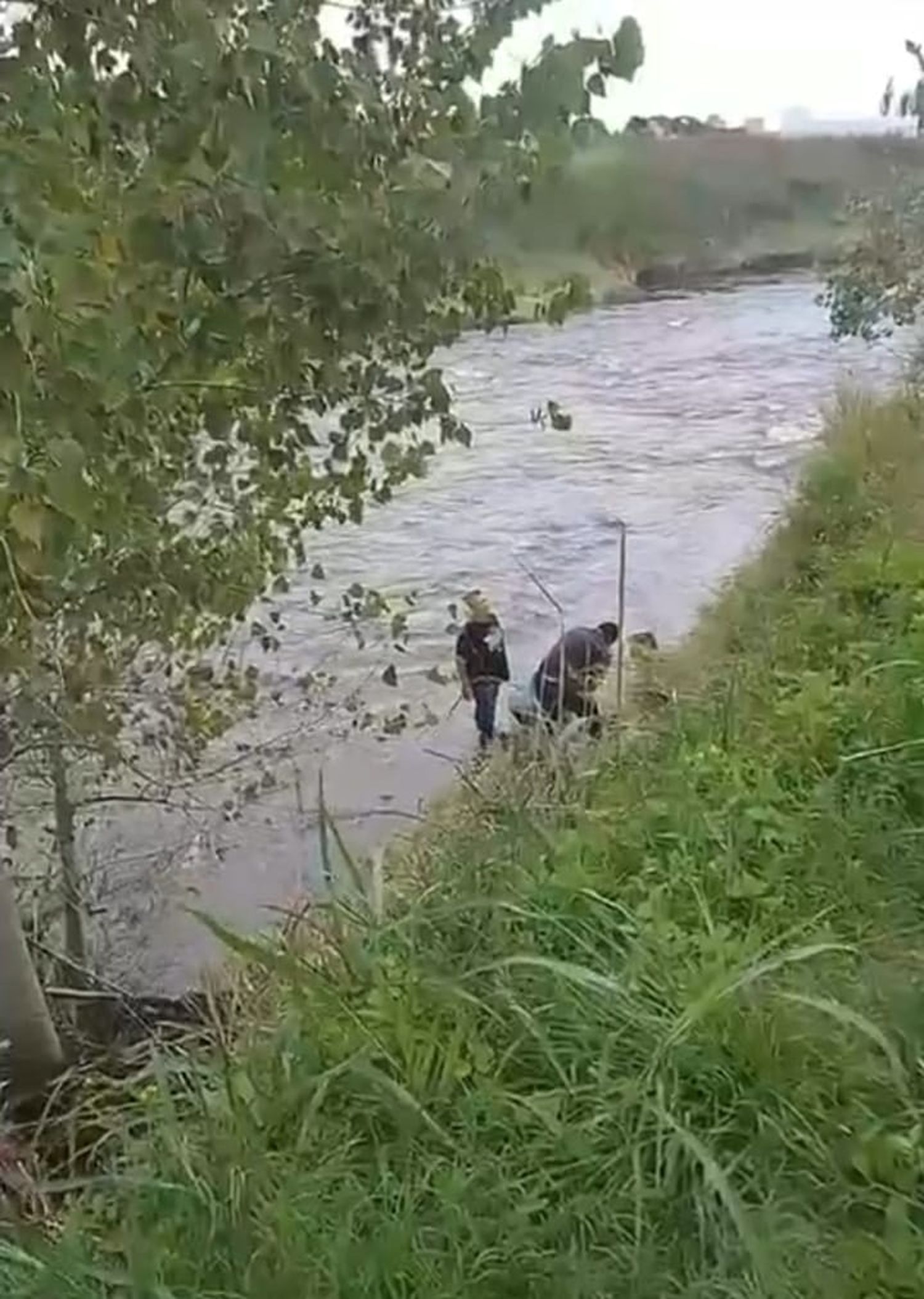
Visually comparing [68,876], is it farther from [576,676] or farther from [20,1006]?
[576,676]

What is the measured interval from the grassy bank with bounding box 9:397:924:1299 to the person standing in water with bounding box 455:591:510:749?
2.15m

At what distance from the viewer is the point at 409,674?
211 inches

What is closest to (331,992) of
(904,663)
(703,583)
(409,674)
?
(904,663)

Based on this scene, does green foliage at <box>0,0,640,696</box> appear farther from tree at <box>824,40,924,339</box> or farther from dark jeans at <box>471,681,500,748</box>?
tree at <box>824,40,924,339</box>

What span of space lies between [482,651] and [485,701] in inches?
13.8

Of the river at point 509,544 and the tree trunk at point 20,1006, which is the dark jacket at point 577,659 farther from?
the tree trunk at point 20,1006

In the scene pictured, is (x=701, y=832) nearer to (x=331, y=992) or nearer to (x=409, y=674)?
(x=331, y=992)

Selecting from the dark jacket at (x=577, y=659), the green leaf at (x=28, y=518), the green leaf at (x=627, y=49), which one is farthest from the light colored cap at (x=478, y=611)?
the green leaf at (x=28, y=518)

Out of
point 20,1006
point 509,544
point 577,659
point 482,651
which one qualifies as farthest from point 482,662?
point 509,544

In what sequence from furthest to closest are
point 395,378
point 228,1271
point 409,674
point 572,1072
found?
point 409,674 → point 395,378 → point 572,1072 → point 228,1271

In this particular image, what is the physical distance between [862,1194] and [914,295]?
5200 mm

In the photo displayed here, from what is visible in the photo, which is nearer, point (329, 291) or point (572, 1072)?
point (572, 1072)

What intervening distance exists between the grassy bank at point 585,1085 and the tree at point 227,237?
609mm

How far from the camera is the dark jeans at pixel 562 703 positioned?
285 centimetres
